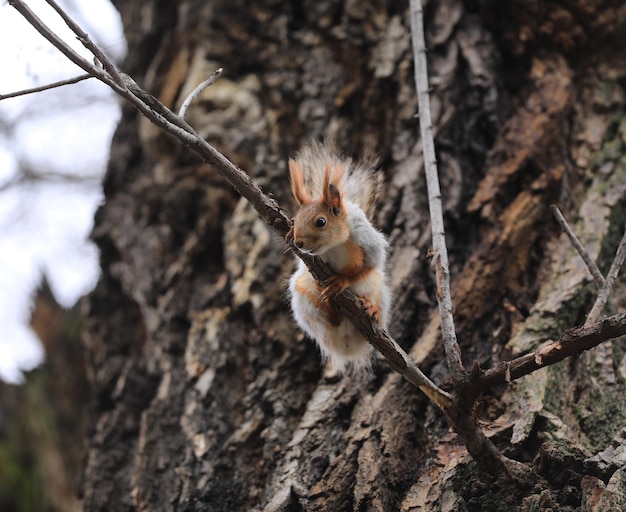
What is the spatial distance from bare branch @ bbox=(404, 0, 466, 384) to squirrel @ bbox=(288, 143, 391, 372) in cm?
31

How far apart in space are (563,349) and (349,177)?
103 cm

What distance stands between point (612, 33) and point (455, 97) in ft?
2.72

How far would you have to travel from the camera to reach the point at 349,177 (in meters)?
2.54

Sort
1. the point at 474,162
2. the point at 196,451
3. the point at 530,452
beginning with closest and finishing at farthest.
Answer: the point at 530,452 < the point at 196,451 < the point at 474,162

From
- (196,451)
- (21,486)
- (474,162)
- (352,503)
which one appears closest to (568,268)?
(474,162)

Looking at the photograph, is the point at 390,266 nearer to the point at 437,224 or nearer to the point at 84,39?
the point at 437,224

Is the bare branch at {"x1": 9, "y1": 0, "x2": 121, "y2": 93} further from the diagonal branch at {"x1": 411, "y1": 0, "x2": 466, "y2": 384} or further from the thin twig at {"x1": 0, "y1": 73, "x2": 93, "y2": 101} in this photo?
the diagonal branch at {"x1": 411, "y1": 0, "x2": 466, "y2": 384}

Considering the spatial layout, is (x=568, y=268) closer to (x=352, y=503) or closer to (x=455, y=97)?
(x=455, y=97)

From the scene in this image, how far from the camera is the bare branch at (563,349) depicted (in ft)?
5.73

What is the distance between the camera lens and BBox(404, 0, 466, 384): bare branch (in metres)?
1.86

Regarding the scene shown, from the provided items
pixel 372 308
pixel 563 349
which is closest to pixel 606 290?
pixel 563 349

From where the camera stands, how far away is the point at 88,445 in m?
3.11

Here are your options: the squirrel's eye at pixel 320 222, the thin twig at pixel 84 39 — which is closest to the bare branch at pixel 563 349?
the squirrel's eye at pixel 320 222

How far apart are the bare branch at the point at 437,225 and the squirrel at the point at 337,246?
305 mm
